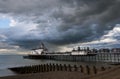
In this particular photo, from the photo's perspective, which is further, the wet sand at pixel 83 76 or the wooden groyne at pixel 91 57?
the wooden groyne at pixel 91 57

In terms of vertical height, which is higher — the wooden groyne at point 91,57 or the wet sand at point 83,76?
the wet sand at point 83,76

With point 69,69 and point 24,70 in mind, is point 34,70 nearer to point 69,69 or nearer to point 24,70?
point 24,70

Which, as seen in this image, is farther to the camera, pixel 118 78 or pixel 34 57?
pixel 34 57

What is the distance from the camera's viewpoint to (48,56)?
140 metres

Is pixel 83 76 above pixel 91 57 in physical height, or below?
above

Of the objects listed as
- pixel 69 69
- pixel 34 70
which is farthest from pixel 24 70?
pixel 69 69

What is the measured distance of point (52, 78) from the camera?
2480 centimetres

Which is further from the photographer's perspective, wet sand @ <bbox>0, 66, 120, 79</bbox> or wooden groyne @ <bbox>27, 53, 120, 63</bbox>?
wooden groyne @ <bbox>27, 53, 120, 63</bbox>

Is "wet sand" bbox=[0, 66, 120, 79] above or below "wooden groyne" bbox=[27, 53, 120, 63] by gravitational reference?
above

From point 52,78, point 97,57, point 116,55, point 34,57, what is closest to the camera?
point 52,78

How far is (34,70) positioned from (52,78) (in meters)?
19.0

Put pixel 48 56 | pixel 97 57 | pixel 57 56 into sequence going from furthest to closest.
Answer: pixel 48 56, pixel 57 56, pixel 97 57

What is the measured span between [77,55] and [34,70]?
72098mm

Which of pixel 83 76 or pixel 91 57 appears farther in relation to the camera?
pixel 91 57
